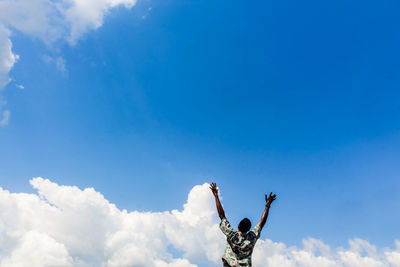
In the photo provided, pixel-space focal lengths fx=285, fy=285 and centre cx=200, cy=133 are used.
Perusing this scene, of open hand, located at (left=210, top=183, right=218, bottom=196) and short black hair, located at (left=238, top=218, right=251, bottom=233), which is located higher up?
open hand, located at (left=210, top=183, right=218, bottom=196)

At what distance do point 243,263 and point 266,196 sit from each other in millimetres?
2355

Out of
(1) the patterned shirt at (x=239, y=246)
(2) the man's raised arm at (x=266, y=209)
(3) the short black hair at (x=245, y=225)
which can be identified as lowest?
(1) the patterned shirt at (x=239, y=246)

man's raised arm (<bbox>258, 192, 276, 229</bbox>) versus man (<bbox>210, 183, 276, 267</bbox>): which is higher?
man's raised arm (<bbox>258, 192, 276, 229</bbox>)

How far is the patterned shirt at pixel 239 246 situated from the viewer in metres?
8.59

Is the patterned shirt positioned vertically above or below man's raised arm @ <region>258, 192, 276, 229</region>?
below

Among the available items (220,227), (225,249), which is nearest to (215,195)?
(220,227)

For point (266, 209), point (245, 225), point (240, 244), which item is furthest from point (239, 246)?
point (266, 209)

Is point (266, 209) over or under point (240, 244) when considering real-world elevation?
over

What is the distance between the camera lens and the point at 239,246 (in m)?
8.63

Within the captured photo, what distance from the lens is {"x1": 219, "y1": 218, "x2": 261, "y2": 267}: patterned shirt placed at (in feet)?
28.2

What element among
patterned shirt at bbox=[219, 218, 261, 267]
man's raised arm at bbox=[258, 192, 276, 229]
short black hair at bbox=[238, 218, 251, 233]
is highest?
man's raised arm at bbox=[258, 192, 276, 229]

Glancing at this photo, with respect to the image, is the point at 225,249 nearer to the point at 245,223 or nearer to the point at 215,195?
the point at 245,223

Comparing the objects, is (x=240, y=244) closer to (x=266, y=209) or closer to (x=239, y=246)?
(x=239, y=246)

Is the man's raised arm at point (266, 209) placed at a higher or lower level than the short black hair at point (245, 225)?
higher
